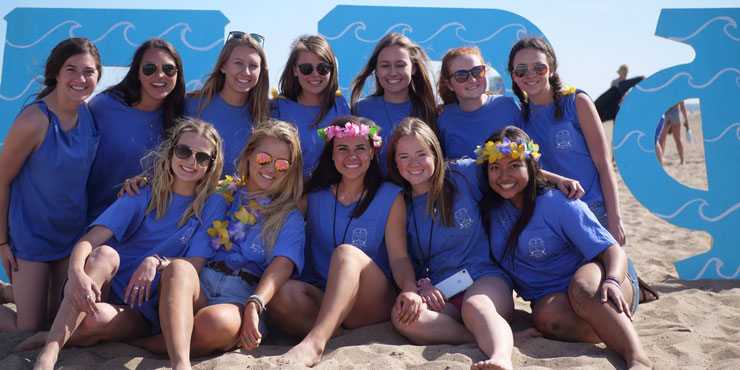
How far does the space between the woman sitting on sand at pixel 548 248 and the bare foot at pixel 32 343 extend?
284 cm

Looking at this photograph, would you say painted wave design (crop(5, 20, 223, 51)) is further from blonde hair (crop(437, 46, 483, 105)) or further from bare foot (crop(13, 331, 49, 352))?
bare foot (crop(13, 331, 49, 352))

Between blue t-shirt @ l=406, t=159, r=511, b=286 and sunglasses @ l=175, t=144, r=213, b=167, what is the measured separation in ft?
4.51

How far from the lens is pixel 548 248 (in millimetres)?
3707

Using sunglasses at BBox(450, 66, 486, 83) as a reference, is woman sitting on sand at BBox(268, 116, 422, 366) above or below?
below

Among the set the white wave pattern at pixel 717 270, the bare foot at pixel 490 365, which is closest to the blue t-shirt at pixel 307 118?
the bare foot at pixel 490 365

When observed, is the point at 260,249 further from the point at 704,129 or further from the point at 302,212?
the point at 704,129

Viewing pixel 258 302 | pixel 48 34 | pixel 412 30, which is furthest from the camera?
pixel 412 30

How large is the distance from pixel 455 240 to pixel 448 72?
4.88 feet

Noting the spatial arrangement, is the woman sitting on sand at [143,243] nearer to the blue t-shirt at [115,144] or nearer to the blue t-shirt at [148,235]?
the blue t-shirt at [148,235]

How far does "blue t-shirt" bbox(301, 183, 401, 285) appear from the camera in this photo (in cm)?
384

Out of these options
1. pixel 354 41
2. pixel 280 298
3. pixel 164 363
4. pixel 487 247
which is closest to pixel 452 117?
pixel 487 247

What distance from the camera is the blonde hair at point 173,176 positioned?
3699mm

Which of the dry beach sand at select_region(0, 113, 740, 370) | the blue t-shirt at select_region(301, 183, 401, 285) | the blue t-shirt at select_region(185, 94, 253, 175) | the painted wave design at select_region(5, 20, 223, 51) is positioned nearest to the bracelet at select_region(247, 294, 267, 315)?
the dry beach sand at select_region(0, 113, 740, 370)

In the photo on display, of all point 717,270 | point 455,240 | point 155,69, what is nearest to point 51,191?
point 155,69
